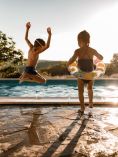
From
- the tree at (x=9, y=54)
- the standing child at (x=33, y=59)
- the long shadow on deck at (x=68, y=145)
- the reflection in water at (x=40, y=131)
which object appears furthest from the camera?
the tree at (x=9, y=54)

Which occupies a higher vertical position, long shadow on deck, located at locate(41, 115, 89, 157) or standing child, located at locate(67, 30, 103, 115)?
standing child, located at locate(67, 30, 103, 115)

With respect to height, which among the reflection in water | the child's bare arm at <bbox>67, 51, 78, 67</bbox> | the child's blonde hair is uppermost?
the child's blonde hair

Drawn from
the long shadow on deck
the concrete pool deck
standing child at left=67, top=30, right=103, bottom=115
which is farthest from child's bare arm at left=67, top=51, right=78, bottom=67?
the long shadow on deck

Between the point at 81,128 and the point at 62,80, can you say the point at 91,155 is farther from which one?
the point at 62,80

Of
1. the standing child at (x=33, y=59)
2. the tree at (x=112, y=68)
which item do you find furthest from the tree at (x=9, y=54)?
the standing child at (x=33, y=59)

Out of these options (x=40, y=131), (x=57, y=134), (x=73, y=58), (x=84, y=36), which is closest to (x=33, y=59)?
(x=73, y=58)

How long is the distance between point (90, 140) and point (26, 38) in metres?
4.17

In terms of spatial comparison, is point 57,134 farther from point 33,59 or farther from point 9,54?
point 9,54

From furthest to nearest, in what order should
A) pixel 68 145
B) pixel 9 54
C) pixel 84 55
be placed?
pixel 9 54
pixel 84 55
pixel 68 145

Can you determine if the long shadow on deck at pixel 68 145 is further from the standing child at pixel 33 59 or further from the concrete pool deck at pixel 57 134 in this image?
the standing child at pixel 33 59

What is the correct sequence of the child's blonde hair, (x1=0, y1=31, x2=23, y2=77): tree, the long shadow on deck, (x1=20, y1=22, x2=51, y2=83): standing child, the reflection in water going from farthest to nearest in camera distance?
(x1=0, y1=31, x2=23, y2=77): tree, (x1=20, y1=22, x2=51, y2=83): standing child, the child's blonde hair, the reflection in water, the long shadow on deck

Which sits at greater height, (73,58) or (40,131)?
(73,58)

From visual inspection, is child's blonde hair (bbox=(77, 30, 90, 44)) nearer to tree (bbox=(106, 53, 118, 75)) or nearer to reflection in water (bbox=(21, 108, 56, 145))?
reflection in water (bbox=(21, 108, 56, 145))

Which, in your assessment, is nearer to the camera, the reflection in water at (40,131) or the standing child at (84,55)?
the reflection in water at (40,131)
